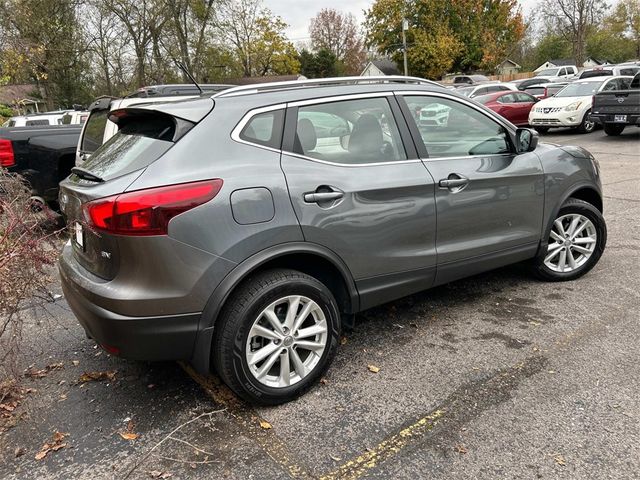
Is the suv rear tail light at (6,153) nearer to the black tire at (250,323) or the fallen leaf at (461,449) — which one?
the black tire at (250,323)

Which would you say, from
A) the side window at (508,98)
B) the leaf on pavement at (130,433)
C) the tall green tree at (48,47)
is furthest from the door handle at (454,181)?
the tall green tree at (48,47)

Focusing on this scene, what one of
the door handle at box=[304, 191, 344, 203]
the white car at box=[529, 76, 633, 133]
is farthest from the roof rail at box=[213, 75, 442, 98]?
the white car at box=[529, 76, 633, 133]

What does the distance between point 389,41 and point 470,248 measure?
47728mm

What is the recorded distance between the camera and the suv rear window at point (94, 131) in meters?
6.03

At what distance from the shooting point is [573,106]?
15.4 metres

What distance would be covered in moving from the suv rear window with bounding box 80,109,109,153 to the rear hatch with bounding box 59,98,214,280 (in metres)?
3.15

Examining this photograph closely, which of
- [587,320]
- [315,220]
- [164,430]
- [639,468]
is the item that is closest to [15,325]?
[164,430]

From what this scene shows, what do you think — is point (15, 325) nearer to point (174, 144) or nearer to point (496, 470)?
point (174, 144)

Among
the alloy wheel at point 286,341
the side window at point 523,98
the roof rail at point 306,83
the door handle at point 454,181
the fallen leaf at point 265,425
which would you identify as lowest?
the fallen leaf at point 265,425

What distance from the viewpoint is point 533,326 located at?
3.72 m

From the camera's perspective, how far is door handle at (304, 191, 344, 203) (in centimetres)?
289

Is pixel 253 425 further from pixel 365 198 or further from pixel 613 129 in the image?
pixel 613 129

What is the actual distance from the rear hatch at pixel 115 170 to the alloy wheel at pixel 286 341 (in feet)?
2.75

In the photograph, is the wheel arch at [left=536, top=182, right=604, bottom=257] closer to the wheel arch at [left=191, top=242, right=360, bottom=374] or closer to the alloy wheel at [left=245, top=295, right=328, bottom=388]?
the wheel arch at [left=191, top=242, right=360, bottom=374]
